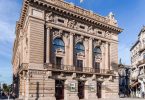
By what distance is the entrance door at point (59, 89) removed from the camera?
122 feet

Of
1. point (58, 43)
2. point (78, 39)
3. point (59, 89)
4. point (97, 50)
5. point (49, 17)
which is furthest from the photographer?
point (97, 50)

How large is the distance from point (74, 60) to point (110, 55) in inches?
344

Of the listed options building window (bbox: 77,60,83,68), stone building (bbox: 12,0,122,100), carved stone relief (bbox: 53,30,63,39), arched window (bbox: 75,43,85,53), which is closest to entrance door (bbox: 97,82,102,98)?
stone building (bbox: 12,0,122,100)

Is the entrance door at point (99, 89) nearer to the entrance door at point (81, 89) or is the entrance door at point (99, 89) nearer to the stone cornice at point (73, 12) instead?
the entrance door at point (81, 89)

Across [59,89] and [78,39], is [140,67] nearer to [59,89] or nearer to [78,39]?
[78,39]

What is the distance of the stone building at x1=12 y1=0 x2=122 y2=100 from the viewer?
35281 mm

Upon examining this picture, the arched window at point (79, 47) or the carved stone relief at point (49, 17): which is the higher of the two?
the carved stone relief at point (49, 17)

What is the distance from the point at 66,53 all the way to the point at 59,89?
568 cm

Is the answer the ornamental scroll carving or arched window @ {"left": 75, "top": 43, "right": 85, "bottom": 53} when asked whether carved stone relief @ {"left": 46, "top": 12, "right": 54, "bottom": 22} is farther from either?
arched window @ {"left": 75, "top": 43, "right": 85, "bottom": 53}

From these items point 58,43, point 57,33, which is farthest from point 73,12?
point 58,43

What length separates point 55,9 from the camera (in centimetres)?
3803

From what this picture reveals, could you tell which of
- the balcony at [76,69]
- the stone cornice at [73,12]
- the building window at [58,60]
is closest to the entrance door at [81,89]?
the balcony at [76,69]

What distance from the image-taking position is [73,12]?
132 ft

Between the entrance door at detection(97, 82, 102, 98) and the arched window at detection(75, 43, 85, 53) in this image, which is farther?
the entrance door at detection(97, 82, 102, 98)
